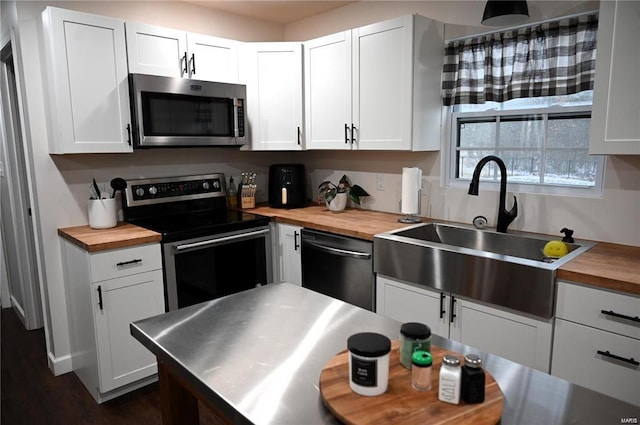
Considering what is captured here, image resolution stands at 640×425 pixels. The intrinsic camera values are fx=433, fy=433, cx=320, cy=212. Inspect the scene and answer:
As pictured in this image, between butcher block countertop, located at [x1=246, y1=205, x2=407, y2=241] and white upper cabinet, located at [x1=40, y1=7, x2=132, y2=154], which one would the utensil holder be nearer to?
white upper cabinet, located at [x1=40, y1=7, x2=132, y2=154]

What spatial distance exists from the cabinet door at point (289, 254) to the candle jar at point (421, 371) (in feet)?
6.54

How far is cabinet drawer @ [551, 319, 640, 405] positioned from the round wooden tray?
3.23 feet

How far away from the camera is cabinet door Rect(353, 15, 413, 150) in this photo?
102 inches

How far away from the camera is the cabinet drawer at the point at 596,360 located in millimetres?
1608

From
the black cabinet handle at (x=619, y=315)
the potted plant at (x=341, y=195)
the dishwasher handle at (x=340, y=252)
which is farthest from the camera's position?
the potted plant at (x=341, y=195)

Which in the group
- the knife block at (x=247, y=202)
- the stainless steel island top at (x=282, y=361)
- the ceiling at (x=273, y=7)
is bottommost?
the stainless steel island top at (x=282, y=361)

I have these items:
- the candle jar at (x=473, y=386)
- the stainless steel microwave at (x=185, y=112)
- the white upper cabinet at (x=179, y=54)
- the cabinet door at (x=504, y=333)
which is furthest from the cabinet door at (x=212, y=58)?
the candle jar at (x=473, y=386)

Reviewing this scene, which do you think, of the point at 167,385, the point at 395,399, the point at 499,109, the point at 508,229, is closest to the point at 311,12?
the point at 499,109

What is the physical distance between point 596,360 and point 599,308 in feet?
0.69

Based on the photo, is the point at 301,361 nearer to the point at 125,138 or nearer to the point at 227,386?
the point at 227,386

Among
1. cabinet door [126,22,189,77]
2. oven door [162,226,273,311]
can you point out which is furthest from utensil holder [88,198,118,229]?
cabinet door [126,22,189,77]

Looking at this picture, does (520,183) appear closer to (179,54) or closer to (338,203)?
(338,203)

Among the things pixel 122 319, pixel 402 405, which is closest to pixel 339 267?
pixel 122 319

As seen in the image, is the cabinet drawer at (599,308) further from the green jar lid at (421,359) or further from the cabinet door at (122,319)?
the cabinet door at (122,319)
